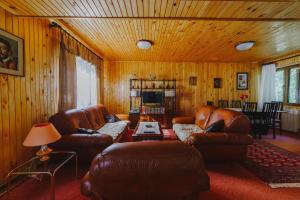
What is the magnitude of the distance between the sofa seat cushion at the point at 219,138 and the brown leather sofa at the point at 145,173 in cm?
166

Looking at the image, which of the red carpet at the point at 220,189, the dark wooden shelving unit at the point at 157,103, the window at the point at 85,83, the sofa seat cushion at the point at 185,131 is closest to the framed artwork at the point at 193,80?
the dark wooden shelving unit at the point at 157,103

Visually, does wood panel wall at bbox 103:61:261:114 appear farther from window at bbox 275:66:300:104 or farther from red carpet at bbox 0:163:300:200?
red carpet at bbox 0:163:300:200

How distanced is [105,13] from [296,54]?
557 cm

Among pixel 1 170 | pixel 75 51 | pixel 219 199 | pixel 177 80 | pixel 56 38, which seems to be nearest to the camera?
pixel 219 199

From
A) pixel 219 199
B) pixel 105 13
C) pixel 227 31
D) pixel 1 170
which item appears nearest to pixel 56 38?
pixel 105 13

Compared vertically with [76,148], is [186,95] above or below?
above

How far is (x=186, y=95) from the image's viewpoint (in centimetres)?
656

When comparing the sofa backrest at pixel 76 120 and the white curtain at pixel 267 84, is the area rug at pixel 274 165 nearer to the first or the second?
the white curtain at pixel 267 84

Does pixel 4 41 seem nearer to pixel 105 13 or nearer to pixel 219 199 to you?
pixel 105 13

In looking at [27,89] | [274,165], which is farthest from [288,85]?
[27,89]

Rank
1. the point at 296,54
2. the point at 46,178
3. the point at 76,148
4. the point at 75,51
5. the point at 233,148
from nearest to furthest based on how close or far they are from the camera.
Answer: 1. the point at 46,178
2. the point at 76,148
3. the point at 233,148
4. the point at 75,51
5. the point at 296,54

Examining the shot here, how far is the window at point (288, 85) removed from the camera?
527 centimetres

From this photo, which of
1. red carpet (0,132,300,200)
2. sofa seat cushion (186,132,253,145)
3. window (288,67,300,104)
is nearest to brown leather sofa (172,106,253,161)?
sofa seat cushion (186,132,253,145)

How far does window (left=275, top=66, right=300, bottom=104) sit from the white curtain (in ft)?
0.44
